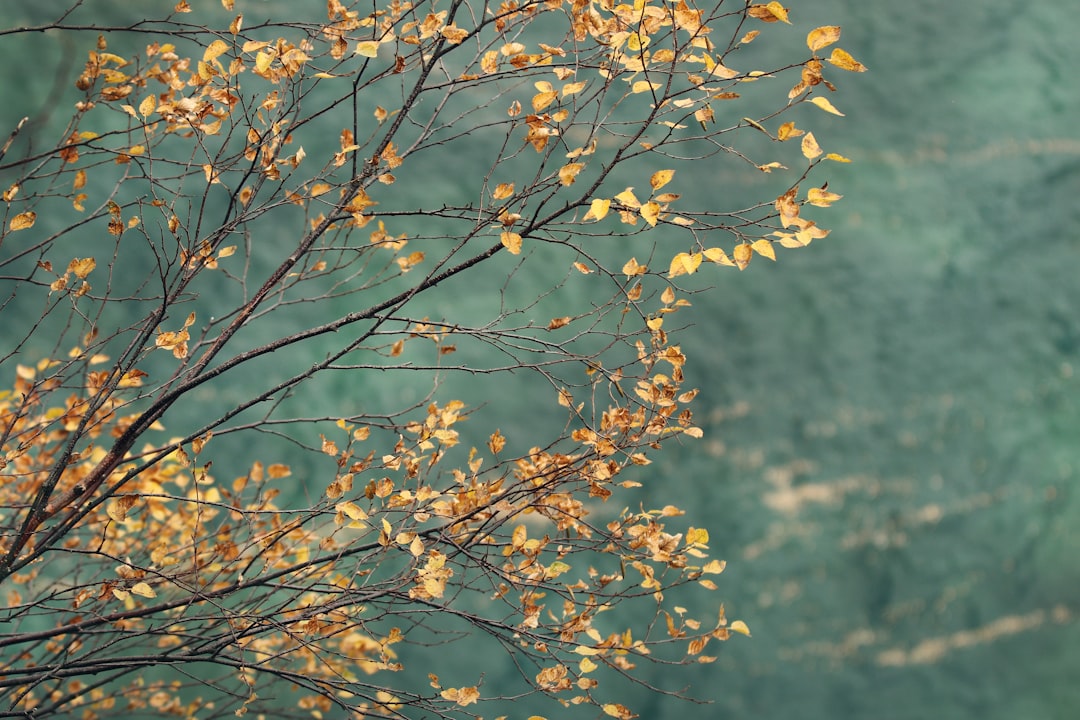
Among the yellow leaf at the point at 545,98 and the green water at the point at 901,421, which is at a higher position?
the green water at the point at 901,421

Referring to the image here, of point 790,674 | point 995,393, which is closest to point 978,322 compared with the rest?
point 995,393

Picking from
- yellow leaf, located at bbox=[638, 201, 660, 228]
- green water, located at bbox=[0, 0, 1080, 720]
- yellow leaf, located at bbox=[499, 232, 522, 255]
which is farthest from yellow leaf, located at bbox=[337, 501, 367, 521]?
green water, located at bbox=[0, 0, 1080, 720]

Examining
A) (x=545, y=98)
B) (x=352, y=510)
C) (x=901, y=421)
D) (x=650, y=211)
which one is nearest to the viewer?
(x=650, y=211)

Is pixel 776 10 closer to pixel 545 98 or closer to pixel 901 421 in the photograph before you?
pixel 545 98

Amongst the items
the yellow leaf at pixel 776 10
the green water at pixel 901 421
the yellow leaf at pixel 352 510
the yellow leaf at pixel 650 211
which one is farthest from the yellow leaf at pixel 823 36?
the green water at pixel 901 421

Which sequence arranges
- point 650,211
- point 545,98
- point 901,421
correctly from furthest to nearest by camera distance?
1. point 901,421
2. point 545,98
3. point 650,211

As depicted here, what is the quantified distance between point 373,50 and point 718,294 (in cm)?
503

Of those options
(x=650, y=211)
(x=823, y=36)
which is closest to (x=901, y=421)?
(x=823, y=36)

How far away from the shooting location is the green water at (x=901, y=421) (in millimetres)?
6734

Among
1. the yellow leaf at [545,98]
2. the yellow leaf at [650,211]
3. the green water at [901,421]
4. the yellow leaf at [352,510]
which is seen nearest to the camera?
the yellow leaf at [650,211]

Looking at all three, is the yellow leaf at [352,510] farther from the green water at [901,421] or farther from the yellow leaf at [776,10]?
the green water at [901,421]

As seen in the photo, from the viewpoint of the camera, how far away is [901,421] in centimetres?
709

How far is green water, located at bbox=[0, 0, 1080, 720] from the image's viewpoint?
6.73 m

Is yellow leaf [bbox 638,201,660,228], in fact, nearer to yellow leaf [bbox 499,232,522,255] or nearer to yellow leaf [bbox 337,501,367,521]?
yellow leaf [bbox 499,232,522,255]
